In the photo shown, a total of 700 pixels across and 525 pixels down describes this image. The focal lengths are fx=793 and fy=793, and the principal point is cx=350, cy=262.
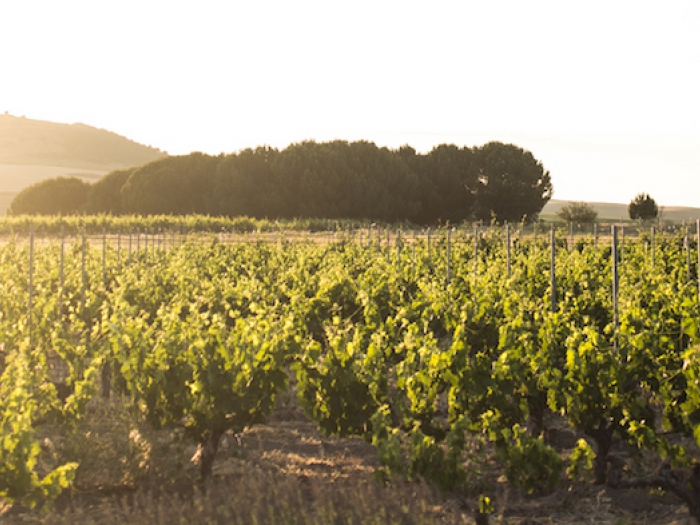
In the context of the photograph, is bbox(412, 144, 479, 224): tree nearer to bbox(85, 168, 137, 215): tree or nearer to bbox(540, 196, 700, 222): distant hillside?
bbox(85, 168, 137, 215): tree

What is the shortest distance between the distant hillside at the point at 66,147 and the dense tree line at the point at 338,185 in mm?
68338

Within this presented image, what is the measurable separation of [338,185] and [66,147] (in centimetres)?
9318

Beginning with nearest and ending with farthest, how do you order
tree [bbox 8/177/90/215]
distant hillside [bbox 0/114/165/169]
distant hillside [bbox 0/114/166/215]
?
tree [bbox 8/177/90/215] → distant hillside [bbox 0/114/166/215] → distant hillside [bbox 0/114/165/169]

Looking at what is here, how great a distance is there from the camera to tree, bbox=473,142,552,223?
44.0 metres

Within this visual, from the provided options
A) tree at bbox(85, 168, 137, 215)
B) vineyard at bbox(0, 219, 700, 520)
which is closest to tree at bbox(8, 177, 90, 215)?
tree at bbox(85, 168, 137, 215)

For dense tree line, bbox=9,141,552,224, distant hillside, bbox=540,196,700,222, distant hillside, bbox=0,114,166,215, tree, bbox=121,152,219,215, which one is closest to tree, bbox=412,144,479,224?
dense tree line, bbox=9,141,552,224

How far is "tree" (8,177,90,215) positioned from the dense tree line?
26 cm

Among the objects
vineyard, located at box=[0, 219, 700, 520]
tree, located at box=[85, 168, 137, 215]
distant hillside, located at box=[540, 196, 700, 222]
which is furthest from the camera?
distant hillside, located at box=[540, 196, 700, 222]

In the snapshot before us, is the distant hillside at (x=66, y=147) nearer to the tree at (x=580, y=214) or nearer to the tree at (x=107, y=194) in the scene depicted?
the tree at (x=107, y=194)

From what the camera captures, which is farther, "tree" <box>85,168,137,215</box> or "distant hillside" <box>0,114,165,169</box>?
"distant hillside" <box>0,114,165,169</box>

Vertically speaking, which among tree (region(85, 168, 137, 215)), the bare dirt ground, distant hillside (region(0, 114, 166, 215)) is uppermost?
distant hillside (region(0, 114, 166, 215))

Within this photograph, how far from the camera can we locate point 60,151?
119 metres

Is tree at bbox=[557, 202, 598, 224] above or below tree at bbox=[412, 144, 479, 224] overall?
below

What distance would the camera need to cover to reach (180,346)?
518cm
